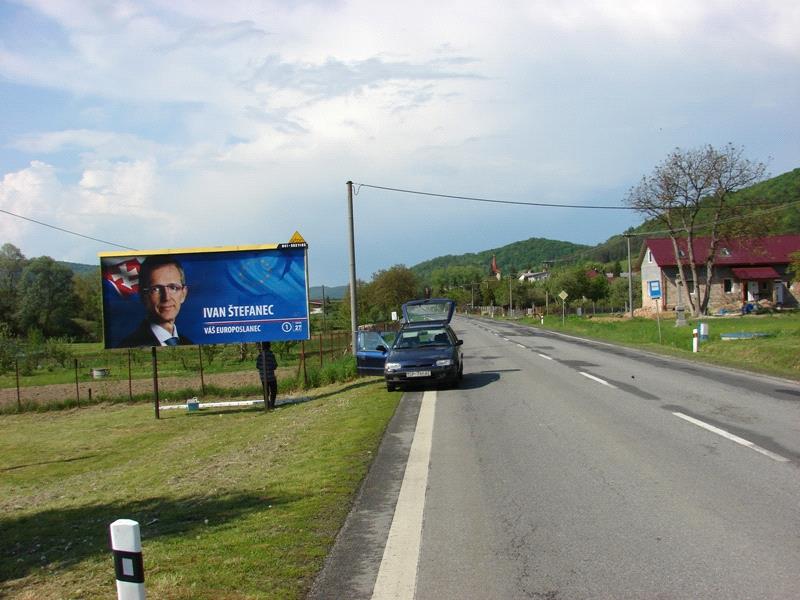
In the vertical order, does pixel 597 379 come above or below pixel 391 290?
below

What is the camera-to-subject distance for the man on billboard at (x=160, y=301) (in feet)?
59.8

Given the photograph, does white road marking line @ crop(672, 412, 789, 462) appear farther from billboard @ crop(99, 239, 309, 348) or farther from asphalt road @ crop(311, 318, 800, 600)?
billboard @ crop(99, 239, 309, 348)

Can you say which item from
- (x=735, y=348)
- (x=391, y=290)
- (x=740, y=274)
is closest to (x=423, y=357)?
(x=735, y=348)

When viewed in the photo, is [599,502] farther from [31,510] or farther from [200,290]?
[200,290]

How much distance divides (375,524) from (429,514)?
516 mm

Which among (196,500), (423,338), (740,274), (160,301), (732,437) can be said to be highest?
(740,274)

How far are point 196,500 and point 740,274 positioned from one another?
61.8m

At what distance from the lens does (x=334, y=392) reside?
19.7 metres

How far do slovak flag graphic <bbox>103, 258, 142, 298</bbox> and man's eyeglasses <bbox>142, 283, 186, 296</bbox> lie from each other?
358mm

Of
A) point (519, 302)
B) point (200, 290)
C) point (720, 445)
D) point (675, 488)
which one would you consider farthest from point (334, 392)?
point (519, 302)

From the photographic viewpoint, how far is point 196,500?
7.61 metres

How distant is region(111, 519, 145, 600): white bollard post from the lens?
125 inches

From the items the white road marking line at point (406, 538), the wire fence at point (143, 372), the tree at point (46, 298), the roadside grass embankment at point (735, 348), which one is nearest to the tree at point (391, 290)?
the wire fence at point (143, 372)

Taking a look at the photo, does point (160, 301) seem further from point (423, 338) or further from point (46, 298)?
point (46, 298)
